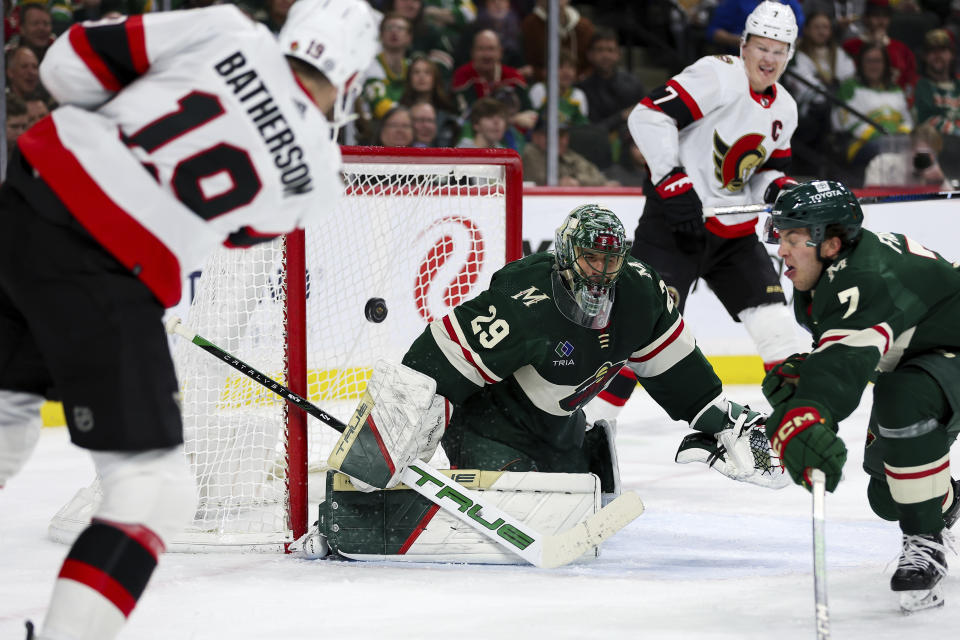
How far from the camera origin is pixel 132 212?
5.20ft

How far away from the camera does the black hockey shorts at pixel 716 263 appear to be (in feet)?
12.3

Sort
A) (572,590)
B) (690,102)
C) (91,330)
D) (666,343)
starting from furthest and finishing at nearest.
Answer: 1. (690,102)
2. (666,343)
3. (572,590)
4. (91,330)

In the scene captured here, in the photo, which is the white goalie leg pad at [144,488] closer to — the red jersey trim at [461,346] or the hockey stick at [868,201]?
the red jersey trim at [461,346]

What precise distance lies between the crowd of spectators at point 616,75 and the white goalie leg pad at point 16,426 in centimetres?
320

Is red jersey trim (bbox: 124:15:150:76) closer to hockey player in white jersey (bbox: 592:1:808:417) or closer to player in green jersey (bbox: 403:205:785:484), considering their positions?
player in green jersey (bbox: 403:205:785:484)

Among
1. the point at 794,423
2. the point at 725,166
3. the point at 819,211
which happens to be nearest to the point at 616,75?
the point at 725,166

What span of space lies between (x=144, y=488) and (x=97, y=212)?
343 mm

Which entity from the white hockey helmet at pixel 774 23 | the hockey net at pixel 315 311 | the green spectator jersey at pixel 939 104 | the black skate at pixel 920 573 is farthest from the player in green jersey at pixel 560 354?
the green spectator jersey at pixel 939 104

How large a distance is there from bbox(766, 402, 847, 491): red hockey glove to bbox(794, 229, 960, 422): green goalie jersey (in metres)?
0.04

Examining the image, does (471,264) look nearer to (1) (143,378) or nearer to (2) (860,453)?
(2) (860,453)

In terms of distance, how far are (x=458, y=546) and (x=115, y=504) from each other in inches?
44.9

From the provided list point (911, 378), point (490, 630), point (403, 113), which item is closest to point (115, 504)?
point (490, 630)

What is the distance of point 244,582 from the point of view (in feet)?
8.13

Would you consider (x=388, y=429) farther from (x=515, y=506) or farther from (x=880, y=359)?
(x=880, y=359)
